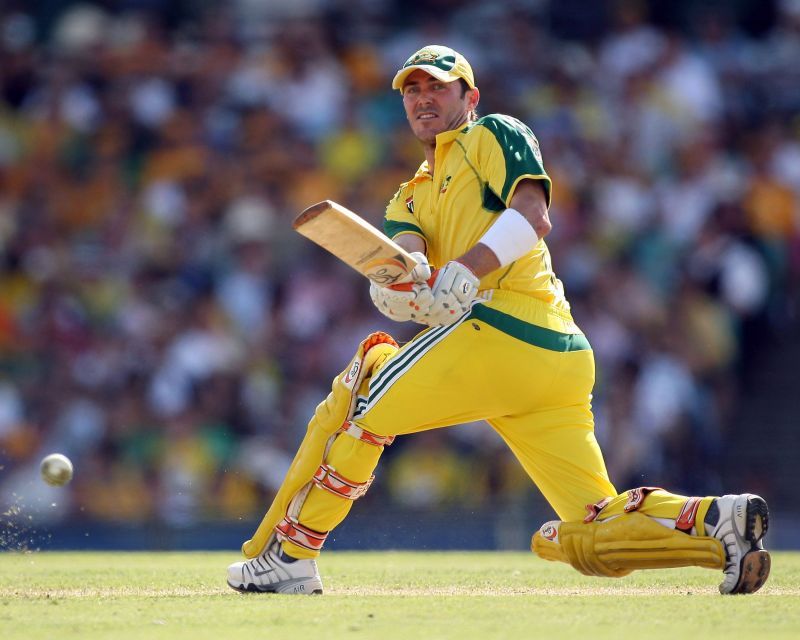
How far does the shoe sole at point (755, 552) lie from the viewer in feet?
17.2

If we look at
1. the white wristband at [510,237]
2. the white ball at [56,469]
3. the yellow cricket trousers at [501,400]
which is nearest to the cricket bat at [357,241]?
the white wristband at [510,237]

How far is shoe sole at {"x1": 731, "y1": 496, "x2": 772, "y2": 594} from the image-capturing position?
525 centimetres

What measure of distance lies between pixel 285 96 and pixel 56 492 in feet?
14.1

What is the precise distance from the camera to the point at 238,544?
10.3 meters

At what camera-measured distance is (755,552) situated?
17.4 feet

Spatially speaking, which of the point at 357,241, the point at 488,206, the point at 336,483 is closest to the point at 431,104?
the point at 488,206

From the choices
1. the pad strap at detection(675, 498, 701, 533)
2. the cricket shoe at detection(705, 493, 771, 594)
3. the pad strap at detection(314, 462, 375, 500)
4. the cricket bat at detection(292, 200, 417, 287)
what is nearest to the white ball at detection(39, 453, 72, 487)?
the pad strap at detection(314, 462, 375, 500)

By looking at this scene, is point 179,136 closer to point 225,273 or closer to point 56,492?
point 225,273

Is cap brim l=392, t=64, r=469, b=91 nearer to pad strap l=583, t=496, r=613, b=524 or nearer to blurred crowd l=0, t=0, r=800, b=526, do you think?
pad strap l=583, t=496, r=613, b=524

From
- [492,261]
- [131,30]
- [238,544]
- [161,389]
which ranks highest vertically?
[131,30]

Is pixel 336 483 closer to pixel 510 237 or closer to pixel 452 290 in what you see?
pixel 452 290

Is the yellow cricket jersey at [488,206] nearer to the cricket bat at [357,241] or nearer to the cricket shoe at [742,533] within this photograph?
the cricket bat at [357,241]

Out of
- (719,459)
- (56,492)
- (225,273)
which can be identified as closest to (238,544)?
(56,492)

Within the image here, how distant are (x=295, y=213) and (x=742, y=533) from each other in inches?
310
